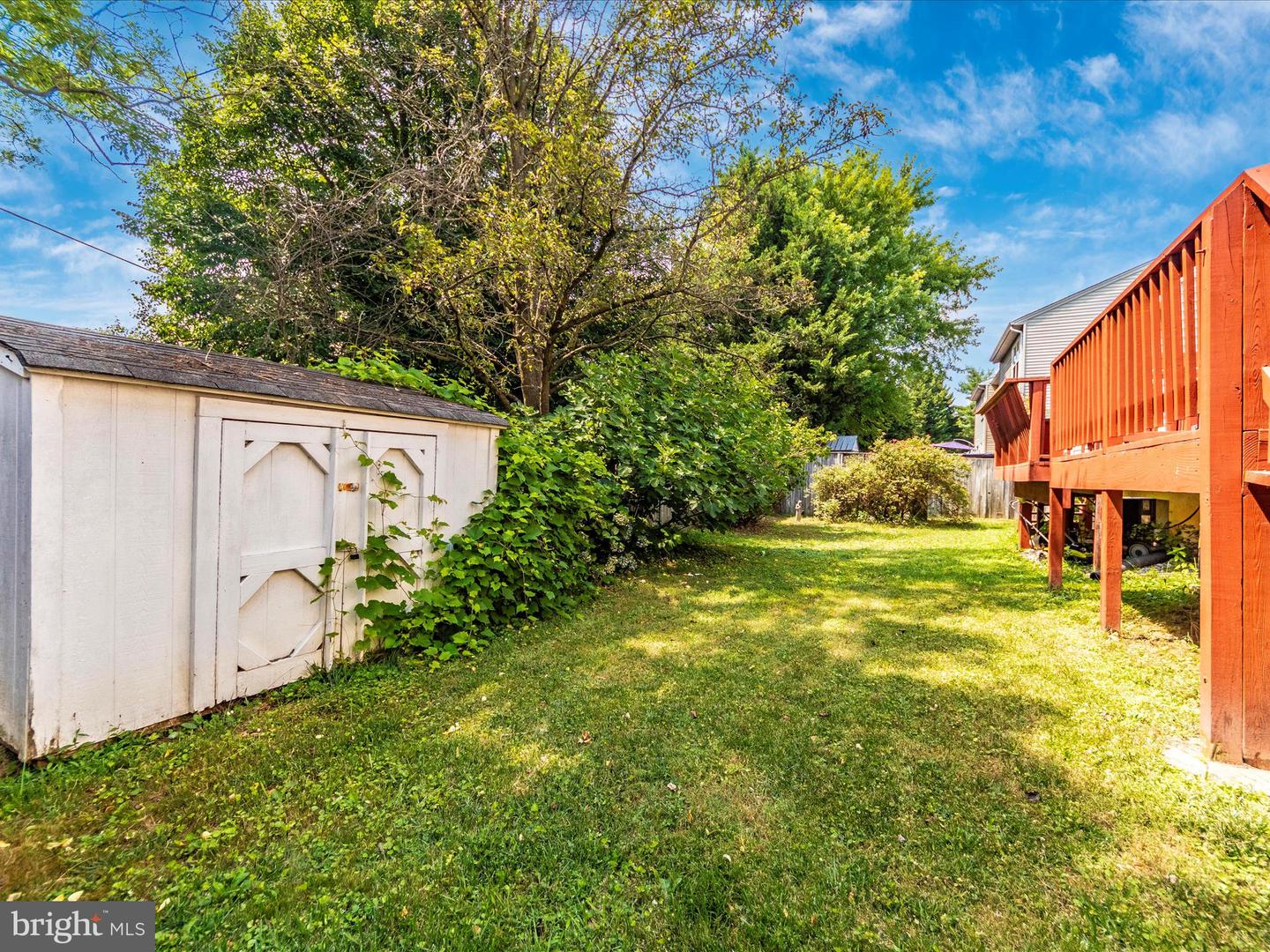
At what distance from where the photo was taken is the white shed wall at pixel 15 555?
1.99 metres

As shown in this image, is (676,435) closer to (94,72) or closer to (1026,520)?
(1026,520)

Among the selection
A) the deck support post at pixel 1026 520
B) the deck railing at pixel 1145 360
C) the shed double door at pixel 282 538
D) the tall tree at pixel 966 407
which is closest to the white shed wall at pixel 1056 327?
the deck support post at pixel 1026 520

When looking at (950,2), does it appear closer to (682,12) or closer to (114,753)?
(682,12)

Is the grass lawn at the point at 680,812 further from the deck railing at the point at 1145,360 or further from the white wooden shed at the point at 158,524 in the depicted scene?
the deck railing at the point at 1145,360

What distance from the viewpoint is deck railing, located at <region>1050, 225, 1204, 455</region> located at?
2.42 m

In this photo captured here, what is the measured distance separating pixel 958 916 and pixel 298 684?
310 cm

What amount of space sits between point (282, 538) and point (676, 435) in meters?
4.04

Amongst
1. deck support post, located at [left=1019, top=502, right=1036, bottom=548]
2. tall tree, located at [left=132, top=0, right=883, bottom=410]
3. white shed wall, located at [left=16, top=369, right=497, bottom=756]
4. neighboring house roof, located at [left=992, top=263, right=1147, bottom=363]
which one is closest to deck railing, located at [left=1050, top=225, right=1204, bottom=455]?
tall tree, located at [left=132, top=0, right=883, bottom=410]

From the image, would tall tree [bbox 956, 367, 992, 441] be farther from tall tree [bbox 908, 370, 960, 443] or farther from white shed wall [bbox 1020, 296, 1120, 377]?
white shed wall [bbox 1020, 296, 1120, 377]

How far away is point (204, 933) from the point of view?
1.34 meters

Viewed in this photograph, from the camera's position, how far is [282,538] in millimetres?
2797

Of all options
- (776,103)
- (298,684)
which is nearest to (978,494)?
(776,103)

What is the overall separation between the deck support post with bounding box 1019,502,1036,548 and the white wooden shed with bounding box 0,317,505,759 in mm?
8252

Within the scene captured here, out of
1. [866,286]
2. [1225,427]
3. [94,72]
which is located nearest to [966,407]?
[866,286]
